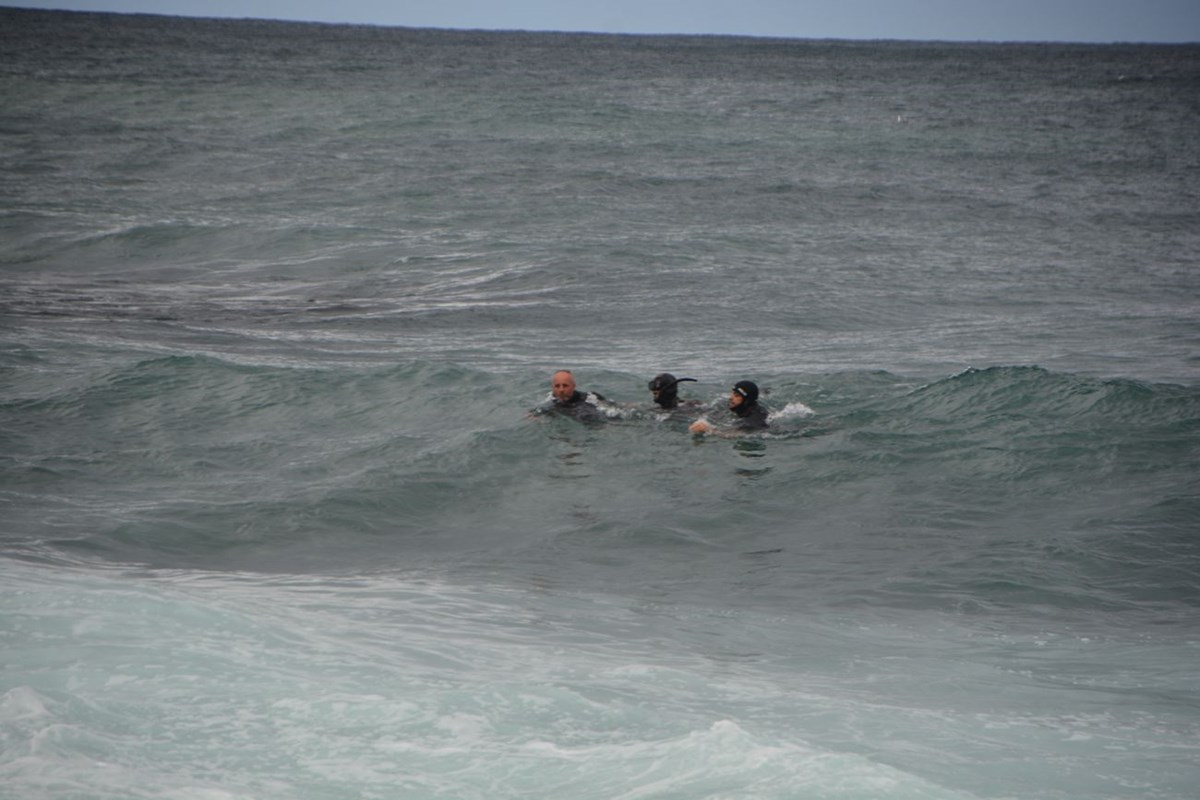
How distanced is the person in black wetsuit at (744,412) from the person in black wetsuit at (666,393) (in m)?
0.50

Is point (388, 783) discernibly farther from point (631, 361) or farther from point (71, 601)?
point (631, 361)

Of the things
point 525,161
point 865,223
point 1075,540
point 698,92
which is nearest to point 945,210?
point 865,223

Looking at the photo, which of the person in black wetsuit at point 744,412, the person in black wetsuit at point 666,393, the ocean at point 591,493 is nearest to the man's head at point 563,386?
the ocean at point 591,493

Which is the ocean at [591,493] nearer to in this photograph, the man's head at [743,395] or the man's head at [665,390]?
the man's head at [665,390]

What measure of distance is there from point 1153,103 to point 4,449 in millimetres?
59295

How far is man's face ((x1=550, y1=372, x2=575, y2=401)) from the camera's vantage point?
1286 cm

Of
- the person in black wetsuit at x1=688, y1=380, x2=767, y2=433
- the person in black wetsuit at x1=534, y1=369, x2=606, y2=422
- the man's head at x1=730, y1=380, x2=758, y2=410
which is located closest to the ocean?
the person in black wetsuit at x1=534, y1=369, x2=606, y2=422

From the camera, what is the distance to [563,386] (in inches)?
507

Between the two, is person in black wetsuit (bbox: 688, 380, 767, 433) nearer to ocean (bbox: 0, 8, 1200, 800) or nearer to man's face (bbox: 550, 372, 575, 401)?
ocean (bbox: 0, 8, 1200, 800)

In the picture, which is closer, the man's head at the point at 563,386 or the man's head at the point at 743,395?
the man's head at the point at 743,395

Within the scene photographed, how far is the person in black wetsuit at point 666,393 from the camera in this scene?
12977mm

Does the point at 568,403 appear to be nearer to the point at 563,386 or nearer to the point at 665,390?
the point at 563,386

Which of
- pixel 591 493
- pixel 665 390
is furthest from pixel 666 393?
pixel 591 493

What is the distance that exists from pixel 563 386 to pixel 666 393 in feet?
3.50
